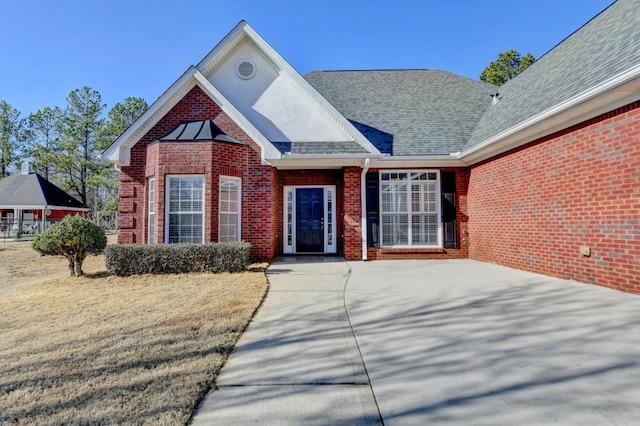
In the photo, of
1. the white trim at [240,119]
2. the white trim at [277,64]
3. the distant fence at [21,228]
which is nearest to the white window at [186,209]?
the white trim at [240,119]

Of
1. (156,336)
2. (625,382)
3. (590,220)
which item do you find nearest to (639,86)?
(590,220)

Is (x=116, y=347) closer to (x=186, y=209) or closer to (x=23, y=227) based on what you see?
(x=186, y=209)

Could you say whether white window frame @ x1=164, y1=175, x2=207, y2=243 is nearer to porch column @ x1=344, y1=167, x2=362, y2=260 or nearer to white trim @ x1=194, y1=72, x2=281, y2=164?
white trim @ x1=194, y1=72, x2=281, y2=164

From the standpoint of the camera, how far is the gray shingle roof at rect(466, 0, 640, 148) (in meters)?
5.78

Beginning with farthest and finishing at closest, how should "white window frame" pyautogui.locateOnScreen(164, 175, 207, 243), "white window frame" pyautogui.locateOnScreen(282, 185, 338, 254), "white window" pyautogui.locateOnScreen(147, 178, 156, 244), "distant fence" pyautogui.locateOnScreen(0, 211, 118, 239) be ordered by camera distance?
"distant fence" pyautogui.locateOnScreen(0, 211, 118, 239) < "white window frame" pyautogui.locateOnScreen(282, 185, 338, 254) < "white window" pyautogui.locateOnScreen(147, 178, 156, 244) < "white window frame" pyautogui.locateOnScreen(164, 175, 207, 243)

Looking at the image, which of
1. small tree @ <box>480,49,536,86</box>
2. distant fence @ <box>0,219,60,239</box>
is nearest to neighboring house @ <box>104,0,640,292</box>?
small tree @ <box>480,49,536,86</box>

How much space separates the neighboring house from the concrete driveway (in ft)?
7.14

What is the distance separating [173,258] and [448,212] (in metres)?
7.70

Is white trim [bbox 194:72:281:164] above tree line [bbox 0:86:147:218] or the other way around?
the other way around

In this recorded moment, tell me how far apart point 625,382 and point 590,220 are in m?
4.10

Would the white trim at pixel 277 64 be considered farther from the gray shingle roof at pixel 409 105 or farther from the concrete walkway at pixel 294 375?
the concrete walkway at pixel 294 375

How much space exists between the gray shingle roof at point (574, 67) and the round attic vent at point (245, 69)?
691cm

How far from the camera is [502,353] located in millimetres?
3211

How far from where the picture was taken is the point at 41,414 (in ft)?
7.38
